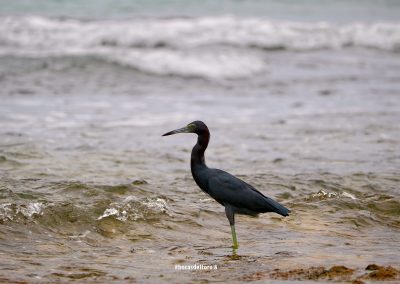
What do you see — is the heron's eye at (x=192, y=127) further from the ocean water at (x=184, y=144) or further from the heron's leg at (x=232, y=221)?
the ocean water at (x=184, y=144)

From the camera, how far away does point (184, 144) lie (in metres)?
11.7

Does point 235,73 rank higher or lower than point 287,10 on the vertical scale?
lower

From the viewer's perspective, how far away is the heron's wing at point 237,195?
661 centimetres

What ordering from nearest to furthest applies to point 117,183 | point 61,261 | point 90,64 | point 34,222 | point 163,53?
point 61,261
point 34,222
point 117,183
point 90,64
point 163,53

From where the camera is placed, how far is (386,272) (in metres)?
5.40

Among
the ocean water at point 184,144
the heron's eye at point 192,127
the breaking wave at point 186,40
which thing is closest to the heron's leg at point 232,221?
the ocean water at point 184,144

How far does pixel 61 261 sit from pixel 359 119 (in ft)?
28.1

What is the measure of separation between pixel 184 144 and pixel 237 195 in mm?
5067

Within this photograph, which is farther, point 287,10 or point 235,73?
point 287,10

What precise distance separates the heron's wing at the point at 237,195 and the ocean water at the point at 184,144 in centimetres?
34

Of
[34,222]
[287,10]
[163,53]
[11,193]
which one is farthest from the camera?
[287,10]

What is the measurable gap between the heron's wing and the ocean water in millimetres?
341

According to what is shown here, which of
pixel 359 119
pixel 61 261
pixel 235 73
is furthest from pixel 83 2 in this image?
pixel 61 261

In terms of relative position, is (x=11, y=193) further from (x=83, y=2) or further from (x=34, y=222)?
(x=83, y=2)
